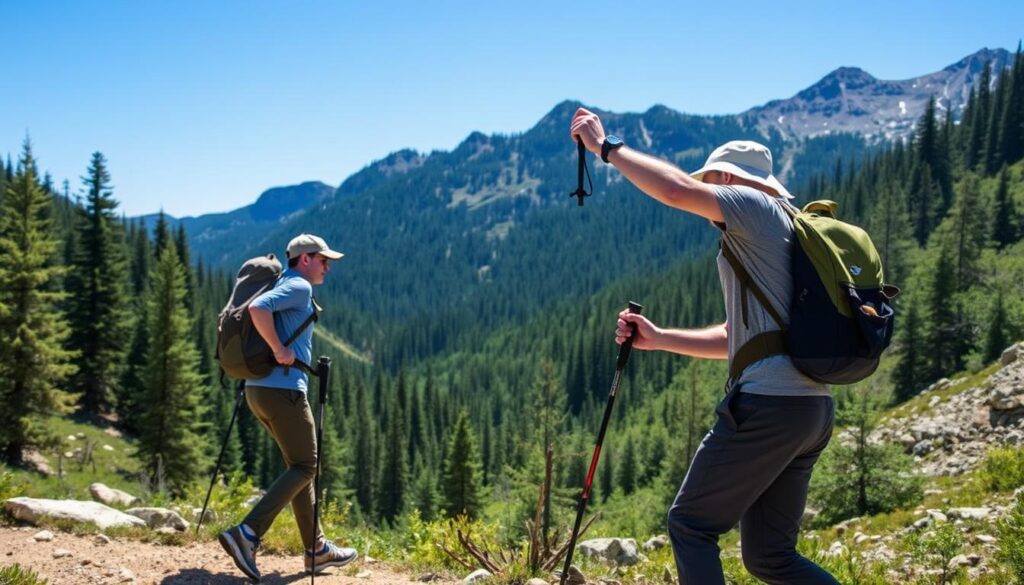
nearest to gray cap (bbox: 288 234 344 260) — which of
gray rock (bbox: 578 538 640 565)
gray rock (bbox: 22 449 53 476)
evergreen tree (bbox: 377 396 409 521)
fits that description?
gray rock (bbox: 578 538 640 565)

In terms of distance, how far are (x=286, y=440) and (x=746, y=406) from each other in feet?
12.8

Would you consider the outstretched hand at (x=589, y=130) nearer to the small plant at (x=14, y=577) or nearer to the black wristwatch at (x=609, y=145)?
the black wristwatch at (x=609, y=145)

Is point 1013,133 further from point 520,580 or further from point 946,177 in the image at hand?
point 520,580

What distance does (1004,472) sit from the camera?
9.40 metres

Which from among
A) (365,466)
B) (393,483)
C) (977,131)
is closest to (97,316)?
(393,483)

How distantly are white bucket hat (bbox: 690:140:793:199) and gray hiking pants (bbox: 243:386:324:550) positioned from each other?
3759mm

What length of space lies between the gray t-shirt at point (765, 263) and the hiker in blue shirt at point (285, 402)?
3.67 metres

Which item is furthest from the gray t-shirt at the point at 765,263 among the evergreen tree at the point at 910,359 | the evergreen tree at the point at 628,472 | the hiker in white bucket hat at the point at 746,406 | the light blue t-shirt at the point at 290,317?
the evergreen tree at the point at 628,472

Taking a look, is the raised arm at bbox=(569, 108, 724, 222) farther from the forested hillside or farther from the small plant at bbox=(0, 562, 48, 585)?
the forested hillside

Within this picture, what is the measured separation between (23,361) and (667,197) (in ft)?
89.7

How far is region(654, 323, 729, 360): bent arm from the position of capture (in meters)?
3.78

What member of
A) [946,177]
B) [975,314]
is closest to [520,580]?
[975,314]

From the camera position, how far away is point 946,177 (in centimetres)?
8156

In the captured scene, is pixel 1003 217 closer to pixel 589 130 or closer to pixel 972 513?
pixel 972 513
